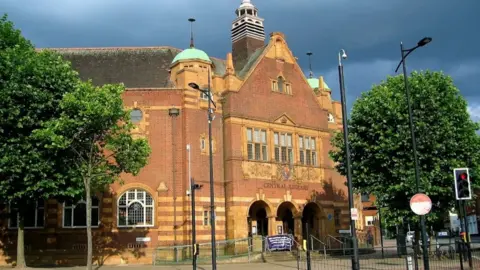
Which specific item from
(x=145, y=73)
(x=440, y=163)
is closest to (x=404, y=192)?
(x=440, y=163)

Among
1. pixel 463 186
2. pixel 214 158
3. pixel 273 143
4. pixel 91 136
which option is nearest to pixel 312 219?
pixel 273 143

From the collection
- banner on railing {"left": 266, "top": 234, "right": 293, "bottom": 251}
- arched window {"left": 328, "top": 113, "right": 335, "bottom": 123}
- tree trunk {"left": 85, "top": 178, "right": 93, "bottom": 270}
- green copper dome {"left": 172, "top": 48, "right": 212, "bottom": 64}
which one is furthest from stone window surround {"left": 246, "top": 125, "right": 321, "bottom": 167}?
tree trunk {"left": 85, "top": 178, "right": 93, "bottom": 270}

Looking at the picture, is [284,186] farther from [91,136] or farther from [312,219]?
[91,136]

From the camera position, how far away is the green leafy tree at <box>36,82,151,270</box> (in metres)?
24.3

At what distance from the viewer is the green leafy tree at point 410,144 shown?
28.4 m

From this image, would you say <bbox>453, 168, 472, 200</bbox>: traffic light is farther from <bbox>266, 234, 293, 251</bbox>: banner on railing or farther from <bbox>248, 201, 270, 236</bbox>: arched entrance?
<bbox>248, 201, 270, 236</bbox>: arched entrance

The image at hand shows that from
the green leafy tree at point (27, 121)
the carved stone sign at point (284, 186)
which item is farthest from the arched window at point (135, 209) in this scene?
the carved stone sign at point (284, 186)

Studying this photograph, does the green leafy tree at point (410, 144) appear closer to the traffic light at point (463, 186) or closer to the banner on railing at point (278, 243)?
the banner on railing at point (278, 243)

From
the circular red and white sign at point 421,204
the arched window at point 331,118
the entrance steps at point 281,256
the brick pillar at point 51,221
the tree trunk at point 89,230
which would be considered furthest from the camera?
the arched window at point 331,118

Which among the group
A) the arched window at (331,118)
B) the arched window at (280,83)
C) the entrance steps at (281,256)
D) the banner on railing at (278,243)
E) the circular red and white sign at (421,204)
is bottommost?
the entrance steps at (281,256)

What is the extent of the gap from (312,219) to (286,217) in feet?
7.07

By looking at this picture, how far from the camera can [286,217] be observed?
41.1 metres

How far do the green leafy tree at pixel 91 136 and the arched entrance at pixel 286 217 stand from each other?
51.8 feet

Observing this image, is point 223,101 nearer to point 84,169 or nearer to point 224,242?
point 224,242
